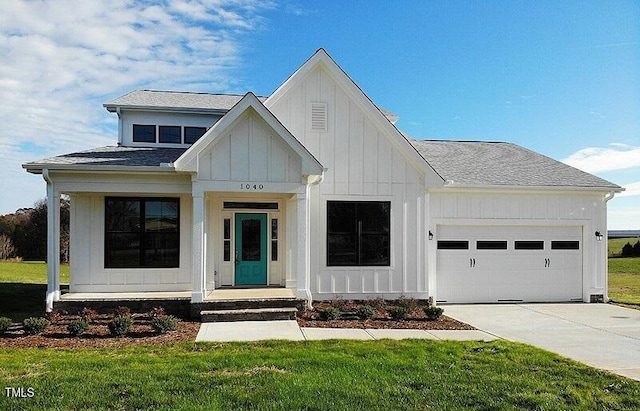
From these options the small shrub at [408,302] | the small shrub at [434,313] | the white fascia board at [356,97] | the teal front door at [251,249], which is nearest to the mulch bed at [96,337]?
the teal front door at [251,249]

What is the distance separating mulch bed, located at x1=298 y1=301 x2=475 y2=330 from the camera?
10227 millimetres

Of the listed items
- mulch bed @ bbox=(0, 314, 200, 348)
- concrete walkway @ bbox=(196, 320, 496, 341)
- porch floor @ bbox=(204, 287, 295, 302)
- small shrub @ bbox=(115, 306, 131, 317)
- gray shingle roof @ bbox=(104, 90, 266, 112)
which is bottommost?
concrete walkway @ bbox=(196, 320, 496, 341)

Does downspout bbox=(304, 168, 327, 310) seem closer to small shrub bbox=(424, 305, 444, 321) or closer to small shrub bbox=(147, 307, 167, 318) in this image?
small shrub bbox=(424, 305, 444, 321)

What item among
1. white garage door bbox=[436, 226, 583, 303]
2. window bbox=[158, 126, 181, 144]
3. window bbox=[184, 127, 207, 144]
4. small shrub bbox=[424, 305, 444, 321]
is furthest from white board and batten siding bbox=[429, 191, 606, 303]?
window bbox=[158, 126, 181, 144]

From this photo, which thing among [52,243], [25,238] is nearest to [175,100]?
[52,243]

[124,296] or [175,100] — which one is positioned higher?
[175,100]

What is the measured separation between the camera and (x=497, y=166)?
15.6m

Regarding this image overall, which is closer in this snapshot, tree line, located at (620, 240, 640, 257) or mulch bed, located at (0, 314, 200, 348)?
mulch bed, located at (0, 314, 200, 348)

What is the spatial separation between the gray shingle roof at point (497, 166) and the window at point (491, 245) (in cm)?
184

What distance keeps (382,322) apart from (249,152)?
5178 mm

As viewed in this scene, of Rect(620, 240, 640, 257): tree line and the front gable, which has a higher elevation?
the front gable

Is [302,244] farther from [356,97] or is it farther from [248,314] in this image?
[356,97]

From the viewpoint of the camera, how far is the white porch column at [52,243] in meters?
11.2

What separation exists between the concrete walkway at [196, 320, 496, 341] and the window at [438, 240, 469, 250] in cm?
426
